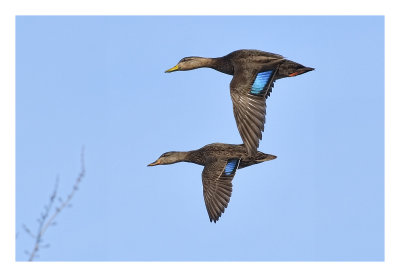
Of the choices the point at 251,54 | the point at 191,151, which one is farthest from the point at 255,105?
the point at 191,151

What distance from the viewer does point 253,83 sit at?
38.3ft

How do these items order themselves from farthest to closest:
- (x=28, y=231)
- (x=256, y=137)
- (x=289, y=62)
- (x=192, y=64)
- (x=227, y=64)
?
(x=192, y=64) → (x=227, y=64) → (x=289, y=62) → (x=256, y=137) → (x=28, y=231)

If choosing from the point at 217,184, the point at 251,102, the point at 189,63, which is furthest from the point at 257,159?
the point at 189,63

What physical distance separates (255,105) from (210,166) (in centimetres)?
217

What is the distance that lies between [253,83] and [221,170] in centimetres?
207

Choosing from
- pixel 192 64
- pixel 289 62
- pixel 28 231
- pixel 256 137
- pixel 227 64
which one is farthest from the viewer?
pixel 192 64

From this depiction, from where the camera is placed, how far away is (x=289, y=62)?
12.1 m

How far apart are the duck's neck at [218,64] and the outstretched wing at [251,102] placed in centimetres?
83

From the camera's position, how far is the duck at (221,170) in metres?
13.1

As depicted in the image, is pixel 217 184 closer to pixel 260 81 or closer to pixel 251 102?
pixel 251 102

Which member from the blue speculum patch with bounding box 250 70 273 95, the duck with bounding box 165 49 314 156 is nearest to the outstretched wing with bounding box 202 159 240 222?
the duck with bounding box 165 49 314 156

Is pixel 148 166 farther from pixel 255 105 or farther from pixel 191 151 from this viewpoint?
pixel 255 105

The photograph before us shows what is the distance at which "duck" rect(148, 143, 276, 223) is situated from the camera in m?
13.1

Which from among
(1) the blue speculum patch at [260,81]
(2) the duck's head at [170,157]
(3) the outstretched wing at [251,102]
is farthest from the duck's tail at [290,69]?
(2) the duck's head at [170,157]
